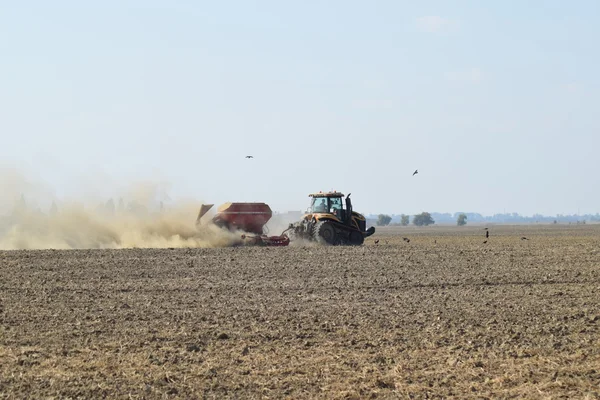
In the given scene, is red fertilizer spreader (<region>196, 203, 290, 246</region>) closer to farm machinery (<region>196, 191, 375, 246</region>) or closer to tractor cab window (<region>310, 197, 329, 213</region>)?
farm machinery (<region>196, 191, 375, 246</region>)

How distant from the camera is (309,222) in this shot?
123ft

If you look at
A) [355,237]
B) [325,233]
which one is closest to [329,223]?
[325,233]

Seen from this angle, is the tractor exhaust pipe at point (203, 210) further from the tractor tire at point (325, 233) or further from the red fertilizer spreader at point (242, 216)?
the tractor tire at point (325, 233)

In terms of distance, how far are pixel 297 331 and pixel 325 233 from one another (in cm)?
2253

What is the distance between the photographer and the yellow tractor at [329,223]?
3722 cm

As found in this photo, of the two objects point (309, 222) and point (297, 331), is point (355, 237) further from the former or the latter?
point (297, 331)

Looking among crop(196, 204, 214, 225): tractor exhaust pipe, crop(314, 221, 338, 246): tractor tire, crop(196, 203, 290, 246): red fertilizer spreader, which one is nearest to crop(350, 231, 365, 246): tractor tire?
crop(314, 221, 338, 246): tractor tire

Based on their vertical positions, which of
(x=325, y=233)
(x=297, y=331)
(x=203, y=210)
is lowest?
(x=297, y=331)

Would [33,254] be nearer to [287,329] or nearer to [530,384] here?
[287,329]

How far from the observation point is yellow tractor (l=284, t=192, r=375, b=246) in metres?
37.2

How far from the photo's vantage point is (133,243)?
38.7 meters

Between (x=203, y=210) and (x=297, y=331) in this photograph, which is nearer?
(x=297, y=331)

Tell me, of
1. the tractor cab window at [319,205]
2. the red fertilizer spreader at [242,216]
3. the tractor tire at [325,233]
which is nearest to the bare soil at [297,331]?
the tractor tire at [325,233]

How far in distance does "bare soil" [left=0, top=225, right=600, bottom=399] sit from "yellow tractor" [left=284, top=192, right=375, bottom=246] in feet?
34.7
